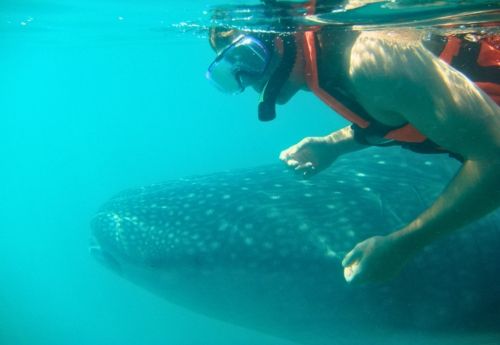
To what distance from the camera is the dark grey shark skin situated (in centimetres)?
326

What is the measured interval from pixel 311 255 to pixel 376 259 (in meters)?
1.10

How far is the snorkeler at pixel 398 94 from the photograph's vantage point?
1.86 m

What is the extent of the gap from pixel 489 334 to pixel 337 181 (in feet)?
5.50

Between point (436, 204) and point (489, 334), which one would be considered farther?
point (489, 334)

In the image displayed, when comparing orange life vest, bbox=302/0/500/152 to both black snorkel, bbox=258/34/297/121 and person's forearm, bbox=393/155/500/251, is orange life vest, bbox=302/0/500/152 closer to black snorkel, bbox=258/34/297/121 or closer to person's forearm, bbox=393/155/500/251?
black snorkel, bbox=258/34/297/121

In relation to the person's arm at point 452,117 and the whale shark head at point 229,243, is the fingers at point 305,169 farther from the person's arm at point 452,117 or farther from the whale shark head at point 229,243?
the person's arm at point 452,117

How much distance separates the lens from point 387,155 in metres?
4.63

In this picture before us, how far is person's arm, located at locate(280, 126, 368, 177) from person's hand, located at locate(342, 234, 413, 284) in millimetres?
1026

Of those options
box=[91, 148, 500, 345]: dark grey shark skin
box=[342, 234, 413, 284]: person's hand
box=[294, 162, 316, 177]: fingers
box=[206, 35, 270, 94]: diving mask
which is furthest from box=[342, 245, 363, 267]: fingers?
box=[206, 35, 270, 94]: diving mask

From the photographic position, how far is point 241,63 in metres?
2.75

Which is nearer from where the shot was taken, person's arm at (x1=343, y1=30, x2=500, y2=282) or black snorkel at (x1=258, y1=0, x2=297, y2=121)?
person's arm at (x1=343, y1=30, x2=500, y2=282)

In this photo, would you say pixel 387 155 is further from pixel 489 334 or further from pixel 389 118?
pixel 389 118

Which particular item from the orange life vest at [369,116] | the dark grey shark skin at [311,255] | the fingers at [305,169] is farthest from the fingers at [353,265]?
the fingers at [305,169]

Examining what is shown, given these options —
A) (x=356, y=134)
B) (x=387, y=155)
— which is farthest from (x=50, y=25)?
(x=356, y=134)
